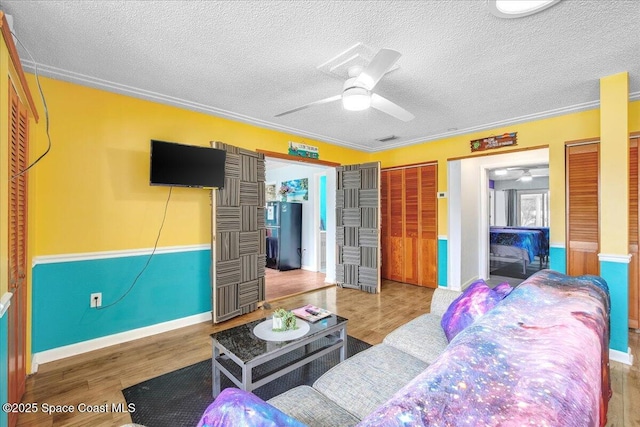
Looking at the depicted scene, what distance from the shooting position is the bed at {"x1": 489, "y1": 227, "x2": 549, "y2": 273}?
19.2ft

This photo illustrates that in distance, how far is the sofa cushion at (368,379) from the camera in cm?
132

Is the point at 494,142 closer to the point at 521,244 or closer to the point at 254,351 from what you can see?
the point at 521,244

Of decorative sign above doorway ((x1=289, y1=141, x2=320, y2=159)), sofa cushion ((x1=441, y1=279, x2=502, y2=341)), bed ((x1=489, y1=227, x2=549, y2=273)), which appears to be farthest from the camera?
bed ((x1=489, y1=227, x2=549, y2=273))

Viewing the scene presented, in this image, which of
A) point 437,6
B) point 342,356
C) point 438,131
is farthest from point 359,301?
point 437,6

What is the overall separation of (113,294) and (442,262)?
427 centimetres

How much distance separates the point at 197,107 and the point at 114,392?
2633 mm

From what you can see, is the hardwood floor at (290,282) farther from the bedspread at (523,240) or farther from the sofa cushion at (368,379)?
the bedspread at (523,240)

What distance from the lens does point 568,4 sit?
64.1 inches

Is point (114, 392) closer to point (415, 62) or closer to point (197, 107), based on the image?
point (197, 107)

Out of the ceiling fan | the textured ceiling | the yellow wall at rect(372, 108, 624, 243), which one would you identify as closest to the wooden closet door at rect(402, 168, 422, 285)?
the yellow wall at rect(372, 108, 624, 243)

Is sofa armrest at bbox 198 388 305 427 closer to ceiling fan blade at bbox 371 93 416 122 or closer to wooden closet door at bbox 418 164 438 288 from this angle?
ceiling fan blade at bbox 371 93 416 122

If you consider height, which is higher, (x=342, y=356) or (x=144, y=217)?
(x=144, y=217)

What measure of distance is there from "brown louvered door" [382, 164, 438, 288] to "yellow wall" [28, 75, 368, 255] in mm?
3157

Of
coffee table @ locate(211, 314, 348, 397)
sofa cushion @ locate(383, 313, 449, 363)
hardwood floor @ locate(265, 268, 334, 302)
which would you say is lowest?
hardwood floor @ locate(265, 268, 334, 302)
